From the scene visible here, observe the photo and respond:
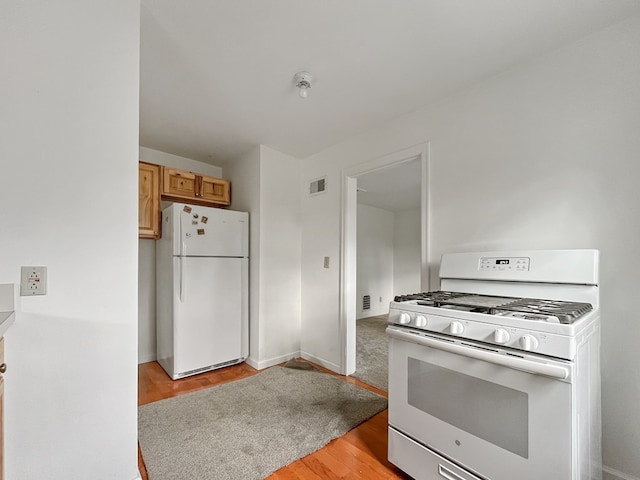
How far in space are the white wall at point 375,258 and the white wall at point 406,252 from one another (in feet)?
0.38

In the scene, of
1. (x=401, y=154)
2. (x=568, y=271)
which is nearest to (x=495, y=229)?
(x=568, y=271)

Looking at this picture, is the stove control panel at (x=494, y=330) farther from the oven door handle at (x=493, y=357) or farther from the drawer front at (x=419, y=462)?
the drawer front at (x=419, y=462)

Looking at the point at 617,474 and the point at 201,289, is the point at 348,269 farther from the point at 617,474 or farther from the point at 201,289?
the point at 617,474

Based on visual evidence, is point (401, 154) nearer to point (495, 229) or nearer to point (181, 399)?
point (495, 229)

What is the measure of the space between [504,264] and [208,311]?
2.67 meters

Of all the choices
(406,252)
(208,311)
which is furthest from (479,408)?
(406,252)

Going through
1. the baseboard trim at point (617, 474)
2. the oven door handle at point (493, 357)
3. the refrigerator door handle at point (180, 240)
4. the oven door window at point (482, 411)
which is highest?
the refrigerator door handle at point (180, 240)

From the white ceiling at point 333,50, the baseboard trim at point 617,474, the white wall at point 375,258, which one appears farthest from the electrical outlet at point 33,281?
the white wall at point 375,258

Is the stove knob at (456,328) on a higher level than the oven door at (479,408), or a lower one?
higher

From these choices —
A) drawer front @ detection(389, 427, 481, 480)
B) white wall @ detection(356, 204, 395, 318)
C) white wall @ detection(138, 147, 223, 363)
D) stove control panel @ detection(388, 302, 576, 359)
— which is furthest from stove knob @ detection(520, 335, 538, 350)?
white wall @ detection(356, 204, 395, 318)

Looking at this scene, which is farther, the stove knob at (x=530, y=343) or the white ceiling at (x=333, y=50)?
the white ceiling at (x=333, y=50)

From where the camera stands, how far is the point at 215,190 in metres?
3.51

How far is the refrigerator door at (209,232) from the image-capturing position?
9.48 feet

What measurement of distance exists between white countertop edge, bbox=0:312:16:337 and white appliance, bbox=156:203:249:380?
1.74 metres
